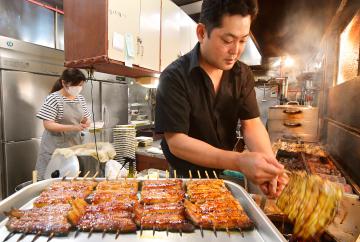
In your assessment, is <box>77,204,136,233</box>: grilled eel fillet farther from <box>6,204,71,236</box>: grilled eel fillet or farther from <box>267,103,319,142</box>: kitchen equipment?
<box>267,103,319,142</box>: kitchen equipment

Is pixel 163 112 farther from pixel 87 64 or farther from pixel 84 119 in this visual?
pixel 84 119

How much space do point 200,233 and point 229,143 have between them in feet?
3.71

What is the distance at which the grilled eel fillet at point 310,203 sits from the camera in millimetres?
1227

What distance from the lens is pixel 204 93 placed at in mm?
2066

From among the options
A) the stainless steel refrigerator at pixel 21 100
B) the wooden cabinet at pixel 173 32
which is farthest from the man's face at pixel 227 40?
the stainless steel refrigerator at pixel 21 100

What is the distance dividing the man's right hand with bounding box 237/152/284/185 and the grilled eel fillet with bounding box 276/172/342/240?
6.2 inches

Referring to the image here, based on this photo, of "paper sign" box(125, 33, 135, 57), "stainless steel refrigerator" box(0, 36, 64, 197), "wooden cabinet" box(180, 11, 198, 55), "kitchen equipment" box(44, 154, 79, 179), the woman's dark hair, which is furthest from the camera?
"wooden cabinet" box(180, 11, 198, 55)

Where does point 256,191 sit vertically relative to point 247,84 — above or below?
below

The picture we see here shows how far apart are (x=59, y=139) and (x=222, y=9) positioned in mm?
3297

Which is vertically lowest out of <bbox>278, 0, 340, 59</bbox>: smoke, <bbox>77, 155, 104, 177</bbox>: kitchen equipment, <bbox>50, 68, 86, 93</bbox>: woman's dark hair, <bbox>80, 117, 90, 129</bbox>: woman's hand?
<bbox>77, 155, 104, 177</bbox>: kitchen equipment

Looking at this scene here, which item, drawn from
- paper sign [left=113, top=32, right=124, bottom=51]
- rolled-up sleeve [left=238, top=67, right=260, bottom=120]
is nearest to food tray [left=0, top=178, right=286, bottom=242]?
rolled-up sleeve [left=238, top=67, right=260, bottom=120]

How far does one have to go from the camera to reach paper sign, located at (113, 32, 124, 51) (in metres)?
3.08

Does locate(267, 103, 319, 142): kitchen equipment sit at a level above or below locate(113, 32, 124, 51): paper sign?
below

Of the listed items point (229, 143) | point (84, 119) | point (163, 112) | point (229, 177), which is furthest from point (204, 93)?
point (84, 119)
